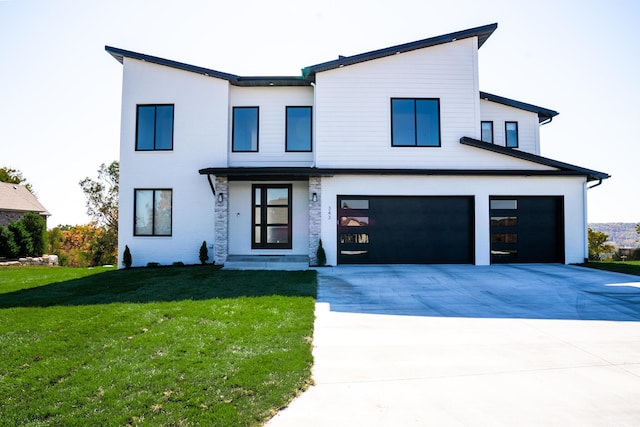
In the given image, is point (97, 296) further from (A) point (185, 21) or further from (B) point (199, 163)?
(A) point (185, 21)

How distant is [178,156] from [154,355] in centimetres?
1007

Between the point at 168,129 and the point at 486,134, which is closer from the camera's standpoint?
the point at 168,129

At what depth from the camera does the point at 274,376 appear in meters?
3.72

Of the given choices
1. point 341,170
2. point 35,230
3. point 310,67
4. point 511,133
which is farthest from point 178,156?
point 511,133

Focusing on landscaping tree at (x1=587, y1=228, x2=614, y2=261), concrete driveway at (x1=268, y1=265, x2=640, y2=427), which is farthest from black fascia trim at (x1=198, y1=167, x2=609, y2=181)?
landscaping tree at (x1=587, y1=228, x2=614, y2=261)

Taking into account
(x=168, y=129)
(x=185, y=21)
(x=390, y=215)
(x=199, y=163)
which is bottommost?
(x=390, y=215)

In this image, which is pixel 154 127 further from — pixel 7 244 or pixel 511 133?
pixel 511 133

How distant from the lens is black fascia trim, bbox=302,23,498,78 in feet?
40.7

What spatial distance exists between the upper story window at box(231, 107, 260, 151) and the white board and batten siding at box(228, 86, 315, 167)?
0.42 feet

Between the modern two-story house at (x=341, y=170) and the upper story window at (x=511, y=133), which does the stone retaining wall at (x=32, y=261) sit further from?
the upper story window at (x=511, y=133)

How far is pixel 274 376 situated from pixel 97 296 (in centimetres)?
589

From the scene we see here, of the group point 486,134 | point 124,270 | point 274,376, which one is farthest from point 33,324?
point 486,134

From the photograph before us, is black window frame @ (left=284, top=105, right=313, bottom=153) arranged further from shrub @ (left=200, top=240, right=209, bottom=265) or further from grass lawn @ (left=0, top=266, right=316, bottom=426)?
grass lawn @ (left=0, top=266, right=316, bottom=426)

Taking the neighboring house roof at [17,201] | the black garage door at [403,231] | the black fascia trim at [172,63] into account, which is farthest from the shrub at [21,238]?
the black garage door at [403,231]
